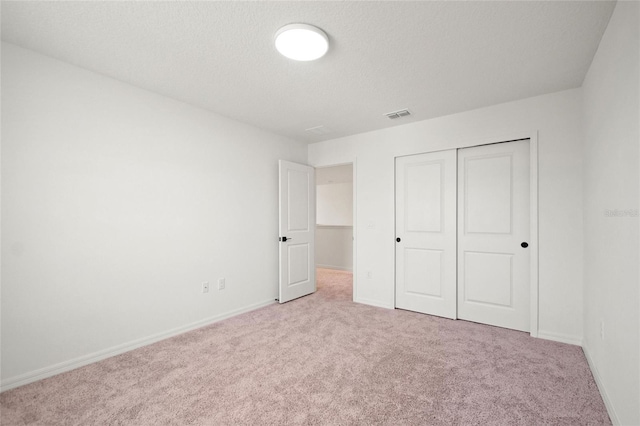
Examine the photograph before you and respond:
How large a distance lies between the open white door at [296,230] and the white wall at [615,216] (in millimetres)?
3267

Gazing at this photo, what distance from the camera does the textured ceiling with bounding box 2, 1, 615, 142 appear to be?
1720 mm

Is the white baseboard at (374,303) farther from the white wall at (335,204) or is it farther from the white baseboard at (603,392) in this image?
the white wall at (335,204)

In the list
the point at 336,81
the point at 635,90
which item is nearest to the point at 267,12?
Result: the point at 336,81

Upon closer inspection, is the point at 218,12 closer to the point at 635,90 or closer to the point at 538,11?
the point at 538,11

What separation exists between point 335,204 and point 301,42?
5.14 metres

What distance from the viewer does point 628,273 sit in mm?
1494

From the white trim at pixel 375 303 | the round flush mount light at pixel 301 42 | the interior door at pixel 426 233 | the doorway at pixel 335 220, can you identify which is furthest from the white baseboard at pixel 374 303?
the round flush mount light at pixel 301 42

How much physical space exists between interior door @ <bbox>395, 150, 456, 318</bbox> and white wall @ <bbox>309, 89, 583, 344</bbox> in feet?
0.39

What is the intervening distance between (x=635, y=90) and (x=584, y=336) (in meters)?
2.26

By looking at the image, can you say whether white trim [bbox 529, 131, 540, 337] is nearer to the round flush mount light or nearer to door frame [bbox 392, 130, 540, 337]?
door frame [bbox 392, 130, 540, 337]

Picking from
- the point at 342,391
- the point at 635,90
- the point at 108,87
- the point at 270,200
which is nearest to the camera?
the point at 635,90

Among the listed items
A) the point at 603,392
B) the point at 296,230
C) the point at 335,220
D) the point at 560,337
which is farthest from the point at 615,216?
the point at 335,220

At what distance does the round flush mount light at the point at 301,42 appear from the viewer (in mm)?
1845

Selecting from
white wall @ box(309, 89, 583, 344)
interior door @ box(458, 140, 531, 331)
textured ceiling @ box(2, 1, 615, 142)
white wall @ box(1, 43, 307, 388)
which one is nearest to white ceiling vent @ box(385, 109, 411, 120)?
textured ceiling @ box(2, 1, 615, 142)
